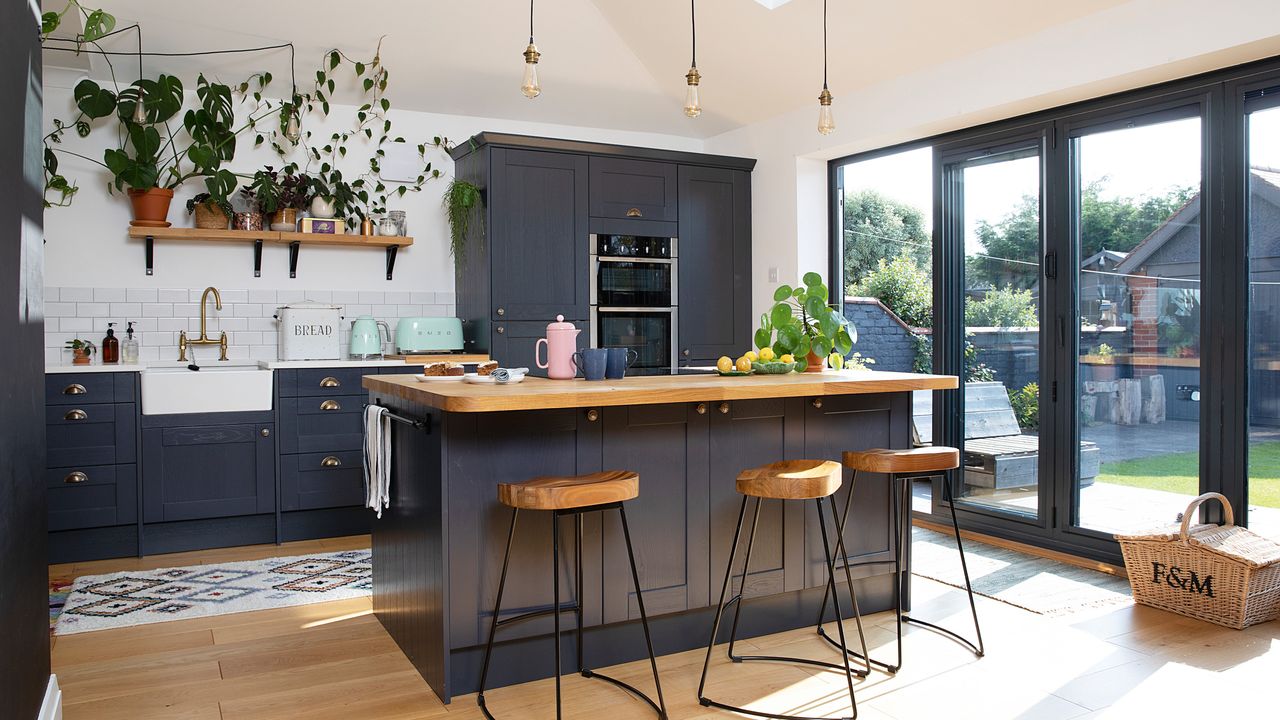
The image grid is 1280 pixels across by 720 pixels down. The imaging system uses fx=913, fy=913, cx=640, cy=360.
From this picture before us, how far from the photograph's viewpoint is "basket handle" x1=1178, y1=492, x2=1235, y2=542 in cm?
341

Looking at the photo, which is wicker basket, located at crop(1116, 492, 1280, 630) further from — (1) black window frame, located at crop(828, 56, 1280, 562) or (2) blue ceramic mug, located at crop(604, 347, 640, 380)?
(2) blue ceramic mug, located at crop(604, 347, 640, 380)

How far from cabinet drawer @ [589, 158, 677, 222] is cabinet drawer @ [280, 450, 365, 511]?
2.05 m

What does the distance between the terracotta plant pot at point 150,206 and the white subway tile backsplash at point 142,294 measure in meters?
0.38

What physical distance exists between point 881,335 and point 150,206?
4.29 m

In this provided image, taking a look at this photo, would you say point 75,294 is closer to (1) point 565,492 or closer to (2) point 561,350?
(2) point 561,350

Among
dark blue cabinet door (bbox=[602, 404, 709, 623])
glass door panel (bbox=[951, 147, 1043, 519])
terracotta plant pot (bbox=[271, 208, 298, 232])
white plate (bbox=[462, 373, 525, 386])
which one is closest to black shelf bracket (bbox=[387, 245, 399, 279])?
terracotta plant pot (bbox=[271, 208, 298, 232])

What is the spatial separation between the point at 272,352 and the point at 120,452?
1.07 meters

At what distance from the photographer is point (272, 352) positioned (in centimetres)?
527

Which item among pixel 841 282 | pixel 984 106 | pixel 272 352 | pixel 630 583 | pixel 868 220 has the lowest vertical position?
pixel 630 583

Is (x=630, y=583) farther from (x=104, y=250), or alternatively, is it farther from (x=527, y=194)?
(x=104, y=250)

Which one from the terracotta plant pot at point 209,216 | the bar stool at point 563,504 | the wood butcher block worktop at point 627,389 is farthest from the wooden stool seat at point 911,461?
the terracotta plant pot at point 209,216

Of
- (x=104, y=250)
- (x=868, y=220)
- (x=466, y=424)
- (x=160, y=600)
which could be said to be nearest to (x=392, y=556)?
(x=466, y=424)

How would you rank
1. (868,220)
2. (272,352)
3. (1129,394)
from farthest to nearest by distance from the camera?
1. (868,220)
2. (272,352)
3. (1129,394)

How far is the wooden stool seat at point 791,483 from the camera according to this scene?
2.65 metres
